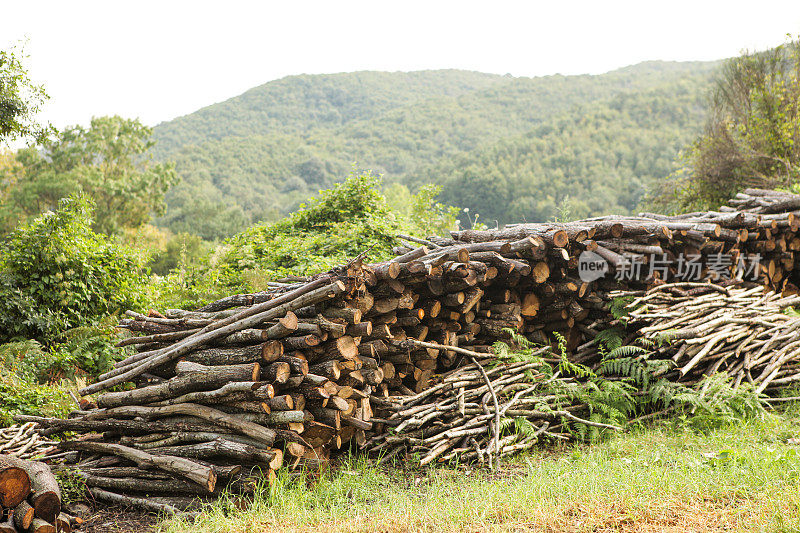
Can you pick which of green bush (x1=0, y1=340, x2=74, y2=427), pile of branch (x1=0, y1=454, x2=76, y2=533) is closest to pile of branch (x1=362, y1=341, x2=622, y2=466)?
pile of branch (x1=0, y1=454, x2=76, y2=533)

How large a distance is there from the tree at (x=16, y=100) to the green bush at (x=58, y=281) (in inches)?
150

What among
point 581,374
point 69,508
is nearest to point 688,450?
point 581,374

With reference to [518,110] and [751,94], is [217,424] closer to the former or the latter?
[751,94]

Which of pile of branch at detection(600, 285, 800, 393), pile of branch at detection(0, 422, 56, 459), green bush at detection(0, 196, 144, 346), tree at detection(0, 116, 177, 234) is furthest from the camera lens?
tree at detection(0, 116, 177, 234)

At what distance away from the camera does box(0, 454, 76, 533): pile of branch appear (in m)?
3.37

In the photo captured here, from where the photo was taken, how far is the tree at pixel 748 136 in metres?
15.3

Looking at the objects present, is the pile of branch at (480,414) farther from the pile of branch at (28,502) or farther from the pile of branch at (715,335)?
the pile of branch at (28,502)

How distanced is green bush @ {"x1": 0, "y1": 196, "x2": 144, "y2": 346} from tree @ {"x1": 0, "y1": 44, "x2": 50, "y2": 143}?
380cm

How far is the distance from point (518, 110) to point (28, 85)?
66092 millimetres

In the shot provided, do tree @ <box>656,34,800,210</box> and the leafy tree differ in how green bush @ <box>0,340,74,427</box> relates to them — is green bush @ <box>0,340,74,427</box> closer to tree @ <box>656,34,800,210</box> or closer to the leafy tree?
the leafy tree

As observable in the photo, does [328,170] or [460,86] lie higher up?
[460,86]

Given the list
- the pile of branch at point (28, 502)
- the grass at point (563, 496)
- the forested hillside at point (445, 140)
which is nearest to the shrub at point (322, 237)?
the grass at point (563, 496)

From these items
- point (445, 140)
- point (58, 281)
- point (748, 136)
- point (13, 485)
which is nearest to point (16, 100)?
point (58, 281)

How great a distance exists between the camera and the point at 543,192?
38.5 m
